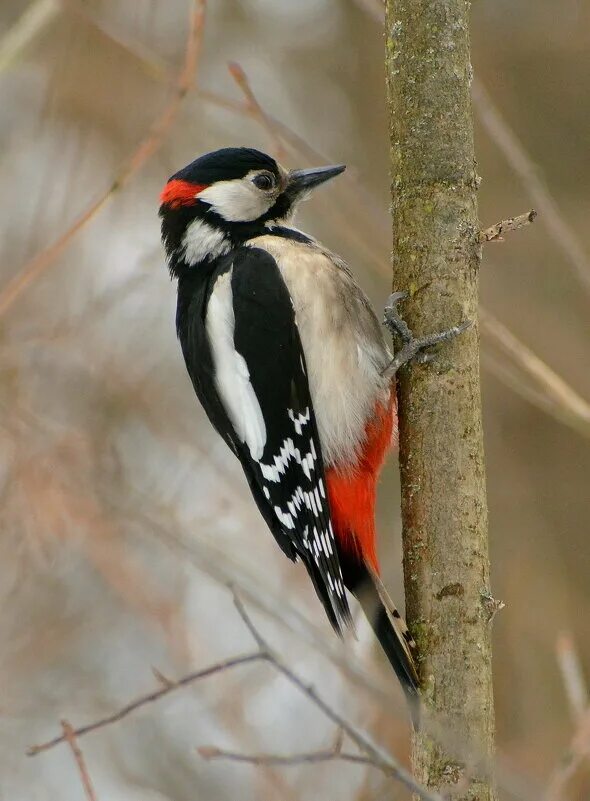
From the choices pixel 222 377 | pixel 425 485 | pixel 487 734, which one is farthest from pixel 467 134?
pixel 487 734

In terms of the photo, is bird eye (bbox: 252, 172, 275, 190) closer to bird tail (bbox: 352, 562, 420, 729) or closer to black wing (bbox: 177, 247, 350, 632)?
black wing (bbox: 177, 247, 350, 632)

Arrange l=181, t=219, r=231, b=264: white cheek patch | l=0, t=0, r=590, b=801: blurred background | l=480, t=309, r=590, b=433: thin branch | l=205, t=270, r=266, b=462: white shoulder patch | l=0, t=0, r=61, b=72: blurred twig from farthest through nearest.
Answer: l=0, t=0, r=590, b=801: blurred background, l=181, t=219, r=231, b=264: white cheek patch, l=205, t=270, r=266, b=462: white shoulder patch, l=480, t=309, r=590, b=433: thin branch, l=0, t=0, r=61, b=72: blurred twig

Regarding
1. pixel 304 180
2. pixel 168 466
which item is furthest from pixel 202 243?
pixel 168 466

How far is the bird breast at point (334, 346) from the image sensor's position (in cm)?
305

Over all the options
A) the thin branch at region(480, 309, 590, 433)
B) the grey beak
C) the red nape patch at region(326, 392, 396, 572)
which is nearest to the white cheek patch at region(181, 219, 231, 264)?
the grey beak

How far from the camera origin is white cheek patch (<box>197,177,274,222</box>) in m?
3.38

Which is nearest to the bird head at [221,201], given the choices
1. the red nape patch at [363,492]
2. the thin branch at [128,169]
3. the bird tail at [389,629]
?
the thin branch at [128,169]

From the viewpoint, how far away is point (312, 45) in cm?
582

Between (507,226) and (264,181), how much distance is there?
4.10ft

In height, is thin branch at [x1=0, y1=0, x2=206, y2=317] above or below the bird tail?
above

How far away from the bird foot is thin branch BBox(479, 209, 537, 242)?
8.1 inches

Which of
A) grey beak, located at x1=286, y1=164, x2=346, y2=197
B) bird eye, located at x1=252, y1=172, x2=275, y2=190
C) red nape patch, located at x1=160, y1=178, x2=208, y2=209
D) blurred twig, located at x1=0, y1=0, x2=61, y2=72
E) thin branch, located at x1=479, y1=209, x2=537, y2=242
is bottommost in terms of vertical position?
thin branch, located at x1=479, y1=209, x2=537, y2=242

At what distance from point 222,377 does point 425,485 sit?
988 mm

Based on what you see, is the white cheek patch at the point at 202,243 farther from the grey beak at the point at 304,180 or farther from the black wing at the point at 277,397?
the grey beak at the point at 304,180
